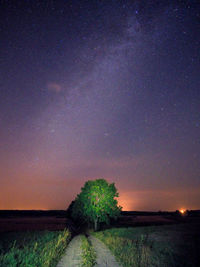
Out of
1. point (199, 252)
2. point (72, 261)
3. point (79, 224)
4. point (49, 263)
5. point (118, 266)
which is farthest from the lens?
point (79, 224)

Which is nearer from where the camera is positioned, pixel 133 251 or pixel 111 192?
pixel 133 251

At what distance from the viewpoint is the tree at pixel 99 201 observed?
40.7 meters

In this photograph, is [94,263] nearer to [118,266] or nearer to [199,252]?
[118,266]

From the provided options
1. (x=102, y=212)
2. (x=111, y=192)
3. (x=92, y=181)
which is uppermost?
→ (x=92, y=181)

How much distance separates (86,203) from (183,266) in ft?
110

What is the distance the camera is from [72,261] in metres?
12.0

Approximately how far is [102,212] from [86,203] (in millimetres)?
4222

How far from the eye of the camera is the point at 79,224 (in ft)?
215

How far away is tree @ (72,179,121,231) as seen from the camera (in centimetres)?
4072

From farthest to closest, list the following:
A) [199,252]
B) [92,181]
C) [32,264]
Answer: [92,181], [199,252], [32,264]

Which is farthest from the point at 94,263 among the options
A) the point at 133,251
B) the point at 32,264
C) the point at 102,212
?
the point at 102,212

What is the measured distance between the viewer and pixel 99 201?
41844 millimetres

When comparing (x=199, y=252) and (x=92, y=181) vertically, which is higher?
(x=92, y=181)

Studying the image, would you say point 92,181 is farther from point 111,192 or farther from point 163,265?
point 163,265
